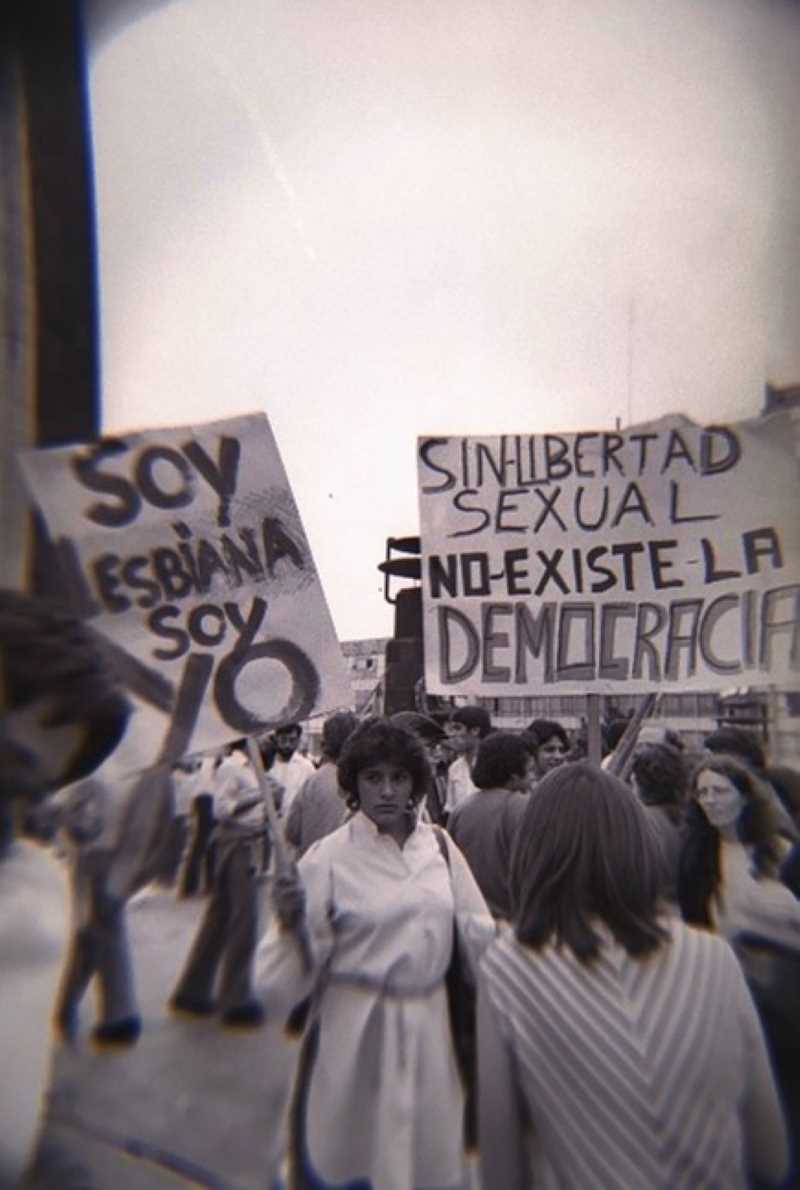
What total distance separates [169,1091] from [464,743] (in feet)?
10.5

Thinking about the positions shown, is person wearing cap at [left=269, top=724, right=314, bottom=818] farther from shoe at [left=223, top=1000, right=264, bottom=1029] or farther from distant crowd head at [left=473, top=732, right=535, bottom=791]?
shoe at [left=223, top=1000, right=264, bottom=1029]

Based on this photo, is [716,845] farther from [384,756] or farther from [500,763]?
[384,756]

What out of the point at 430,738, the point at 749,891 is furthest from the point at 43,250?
the point at 430,738

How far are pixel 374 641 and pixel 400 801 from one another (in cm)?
2246

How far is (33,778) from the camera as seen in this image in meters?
1.36

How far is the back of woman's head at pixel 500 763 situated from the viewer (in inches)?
136

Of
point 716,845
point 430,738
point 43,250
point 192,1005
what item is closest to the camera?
point 43,250

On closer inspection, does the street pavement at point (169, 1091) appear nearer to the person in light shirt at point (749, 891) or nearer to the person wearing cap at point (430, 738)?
the person in light shirt at point (749, 891)

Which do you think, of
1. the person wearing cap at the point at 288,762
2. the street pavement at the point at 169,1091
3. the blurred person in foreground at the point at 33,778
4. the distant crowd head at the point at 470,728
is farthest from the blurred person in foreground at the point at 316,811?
the blurred person in foreground at the point at 33,778

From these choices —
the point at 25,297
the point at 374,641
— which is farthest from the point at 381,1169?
the point at 374,641

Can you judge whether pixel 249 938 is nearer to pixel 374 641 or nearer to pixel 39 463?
pixel 39 463

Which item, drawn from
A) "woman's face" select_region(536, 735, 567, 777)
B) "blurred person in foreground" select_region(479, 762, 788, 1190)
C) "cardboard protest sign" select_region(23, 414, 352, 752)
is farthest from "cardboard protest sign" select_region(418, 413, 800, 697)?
"woman's face" select_region(536, 735, 567, 777)

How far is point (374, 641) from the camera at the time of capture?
25000 mm

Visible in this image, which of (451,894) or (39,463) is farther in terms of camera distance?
(451,894)
